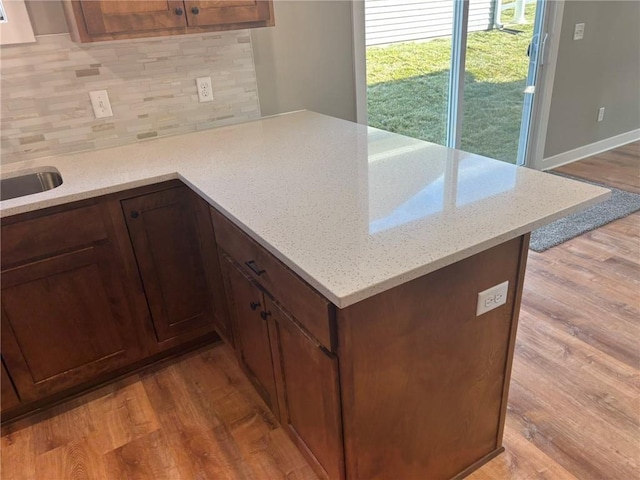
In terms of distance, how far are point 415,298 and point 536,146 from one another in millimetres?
3318

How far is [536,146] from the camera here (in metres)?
→ 3.88

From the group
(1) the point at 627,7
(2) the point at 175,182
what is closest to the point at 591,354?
(2) the point at 175,182

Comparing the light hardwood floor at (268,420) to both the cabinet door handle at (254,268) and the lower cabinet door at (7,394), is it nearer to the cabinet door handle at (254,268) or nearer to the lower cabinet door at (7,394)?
the lower cabinet door at (7,394)

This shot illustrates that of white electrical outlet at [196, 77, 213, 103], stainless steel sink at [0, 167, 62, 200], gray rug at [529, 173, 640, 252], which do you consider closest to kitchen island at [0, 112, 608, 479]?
stainless steel sink at [0, 167, 62, 200]

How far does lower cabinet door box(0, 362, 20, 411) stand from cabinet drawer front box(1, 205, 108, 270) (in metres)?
0.45

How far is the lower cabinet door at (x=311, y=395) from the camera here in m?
1.14

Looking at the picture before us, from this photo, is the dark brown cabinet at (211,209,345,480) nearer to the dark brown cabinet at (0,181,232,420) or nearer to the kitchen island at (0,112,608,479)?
the kitchen island at (0,112,608,479)

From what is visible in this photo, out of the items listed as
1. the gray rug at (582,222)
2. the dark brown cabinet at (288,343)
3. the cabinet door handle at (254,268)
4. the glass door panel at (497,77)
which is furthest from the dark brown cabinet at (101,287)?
the glass door panel at (497,77)

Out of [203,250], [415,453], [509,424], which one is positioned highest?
[203,250]

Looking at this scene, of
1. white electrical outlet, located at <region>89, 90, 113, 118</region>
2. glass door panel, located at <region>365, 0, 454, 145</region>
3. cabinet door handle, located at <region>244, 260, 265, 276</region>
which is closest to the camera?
cabinet door handle, located at <region>244, 260, 265, 276</region>

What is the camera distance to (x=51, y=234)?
1.60m

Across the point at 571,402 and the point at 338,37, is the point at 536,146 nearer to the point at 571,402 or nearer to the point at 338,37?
the point at 338,37

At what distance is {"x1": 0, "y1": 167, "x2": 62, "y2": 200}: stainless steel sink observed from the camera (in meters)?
1.88

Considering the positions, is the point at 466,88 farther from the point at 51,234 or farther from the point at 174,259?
the point at 51,234
